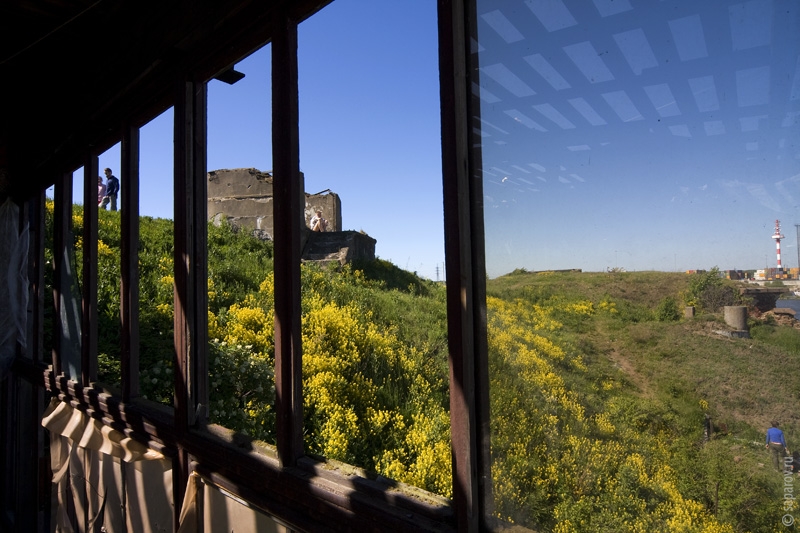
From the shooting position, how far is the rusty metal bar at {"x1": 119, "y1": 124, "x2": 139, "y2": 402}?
2.80 metres

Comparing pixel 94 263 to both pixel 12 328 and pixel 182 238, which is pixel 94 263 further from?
pixel 12 328

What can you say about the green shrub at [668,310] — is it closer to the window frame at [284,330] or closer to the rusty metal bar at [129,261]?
the window frame at [284,330]

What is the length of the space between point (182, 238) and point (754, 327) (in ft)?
7.02

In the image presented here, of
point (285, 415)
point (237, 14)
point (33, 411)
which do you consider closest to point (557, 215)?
point (285, 415)

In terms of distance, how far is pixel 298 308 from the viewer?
1786 millimetres

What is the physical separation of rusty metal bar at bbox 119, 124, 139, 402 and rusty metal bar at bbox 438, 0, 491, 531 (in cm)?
219

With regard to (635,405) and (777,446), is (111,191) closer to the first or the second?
(635,405)

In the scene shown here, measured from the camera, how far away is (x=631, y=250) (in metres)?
0.97

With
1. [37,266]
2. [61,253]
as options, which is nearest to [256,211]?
[37,266]

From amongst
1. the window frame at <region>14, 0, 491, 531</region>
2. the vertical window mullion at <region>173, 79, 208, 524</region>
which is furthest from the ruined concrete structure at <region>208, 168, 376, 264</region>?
the vertical window mullion at <region>173, 79, 208, 524</region>

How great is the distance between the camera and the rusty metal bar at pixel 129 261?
280 cm

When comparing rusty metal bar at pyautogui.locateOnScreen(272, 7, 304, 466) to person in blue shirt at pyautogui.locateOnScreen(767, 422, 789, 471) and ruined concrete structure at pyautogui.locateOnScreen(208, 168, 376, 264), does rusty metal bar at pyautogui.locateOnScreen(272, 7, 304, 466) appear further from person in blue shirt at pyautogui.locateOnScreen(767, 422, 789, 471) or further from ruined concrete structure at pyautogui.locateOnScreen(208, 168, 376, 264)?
ruined concrete structure at pyautogui.locateOnScreen(208, 168, 376, 264)

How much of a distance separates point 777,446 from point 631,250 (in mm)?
375

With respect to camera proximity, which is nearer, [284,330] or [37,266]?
[284,330]
